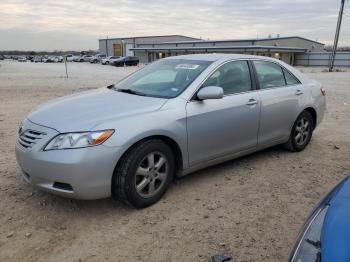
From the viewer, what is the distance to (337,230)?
5.68 feet

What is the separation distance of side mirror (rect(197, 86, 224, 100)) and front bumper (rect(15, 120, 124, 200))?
1.19m

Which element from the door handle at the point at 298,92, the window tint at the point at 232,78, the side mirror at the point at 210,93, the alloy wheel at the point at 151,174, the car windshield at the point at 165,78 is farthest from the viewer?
the door handle at the point at 298,92

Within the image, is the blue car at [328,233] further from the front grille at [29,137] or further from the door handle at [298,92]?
the door handle at [298,92]

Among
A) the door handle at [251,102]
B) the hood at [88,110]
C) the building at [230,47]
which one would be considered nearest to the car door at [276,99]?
the door handle at [251,102]

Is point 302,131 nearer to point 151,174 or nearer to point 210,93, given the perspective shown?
point 210,93

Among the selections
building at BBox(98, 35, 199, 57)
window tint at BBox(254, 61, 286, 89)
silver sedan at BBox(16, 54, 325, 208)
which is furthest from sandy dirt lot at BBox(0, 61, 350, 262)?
building at BBox(98, 35, 199, 57)

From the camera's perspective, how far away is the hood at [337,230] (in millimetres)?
1593

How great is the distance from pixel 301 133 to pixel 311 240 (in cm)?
433

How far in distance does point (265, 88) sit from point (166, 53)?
66211mm

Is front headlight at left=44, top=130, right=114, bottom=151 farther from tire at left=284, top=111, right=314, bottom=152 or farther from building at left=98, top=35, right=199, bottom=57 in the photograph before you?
building at left=98, top=35, right=199, bottom=57

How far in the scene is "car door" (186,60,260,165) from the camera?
14.0 ft

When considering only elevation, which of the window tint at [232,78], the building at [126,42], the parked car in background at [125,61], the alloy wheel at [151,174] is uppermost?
the building at [126,42]

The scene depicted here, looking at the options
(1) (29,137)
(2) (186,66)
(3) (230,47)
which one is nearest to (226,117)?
(2) (186,66)

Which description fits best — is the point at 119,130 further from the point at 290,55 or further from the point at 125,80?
the point at 290,55
